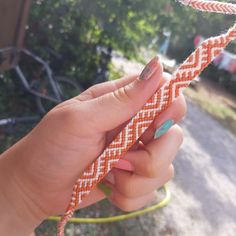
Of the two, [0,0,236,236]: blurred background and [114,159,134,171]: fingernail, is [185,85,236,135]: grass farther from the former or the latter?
[114,159,134,171]: fingernail

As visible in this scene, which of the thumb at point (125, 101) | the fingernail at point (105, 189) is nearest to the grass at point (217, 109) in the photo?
the fingernail at point (105, 189)

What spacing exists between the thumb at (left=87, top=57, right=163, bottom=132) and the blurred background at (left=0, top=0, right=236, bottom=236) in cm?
206

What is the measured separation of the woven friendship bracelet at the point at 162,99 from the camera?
740 mm

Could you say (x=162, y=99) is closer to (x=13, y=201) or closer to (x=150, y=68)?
(x=150, y=68)

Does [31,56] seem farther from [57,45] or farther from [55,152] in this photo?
[55,152]

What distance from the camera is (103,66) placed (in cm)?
474

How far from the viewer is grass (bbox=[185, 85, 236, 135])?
7393mm

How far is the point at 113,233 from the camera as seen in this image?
9.13ft

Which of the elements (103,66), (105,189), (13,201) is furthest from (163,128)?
(103,66)

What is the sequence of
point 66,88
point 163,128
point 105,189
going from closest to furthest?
1. point 163,128
2. point 105,189
3. point 66,88

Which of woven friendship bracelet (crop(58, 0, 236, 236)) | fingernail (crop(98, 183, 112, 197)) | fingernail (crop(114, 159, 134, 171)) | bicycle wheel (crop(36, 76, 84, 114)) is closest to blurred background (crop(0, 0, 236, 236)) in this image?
bicycle wheel (crop(36, 76, 84, 114))

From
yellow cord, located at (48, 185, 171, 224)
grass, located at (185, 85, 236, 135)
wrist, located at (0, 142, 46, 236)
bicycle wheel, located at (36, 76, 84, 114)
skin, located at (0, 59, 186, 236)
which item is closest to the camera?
skin, located at (0, 59, 186, 236)

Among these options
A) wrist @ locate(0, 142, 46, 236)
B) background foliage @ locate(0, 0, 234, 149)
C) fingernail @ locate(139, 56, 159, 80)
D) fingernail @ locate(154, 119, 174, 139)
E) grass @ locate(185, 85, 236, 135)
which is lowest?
grass @ locate(185, 85, 236, 135)

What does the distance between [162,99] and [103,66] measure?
3.98m
